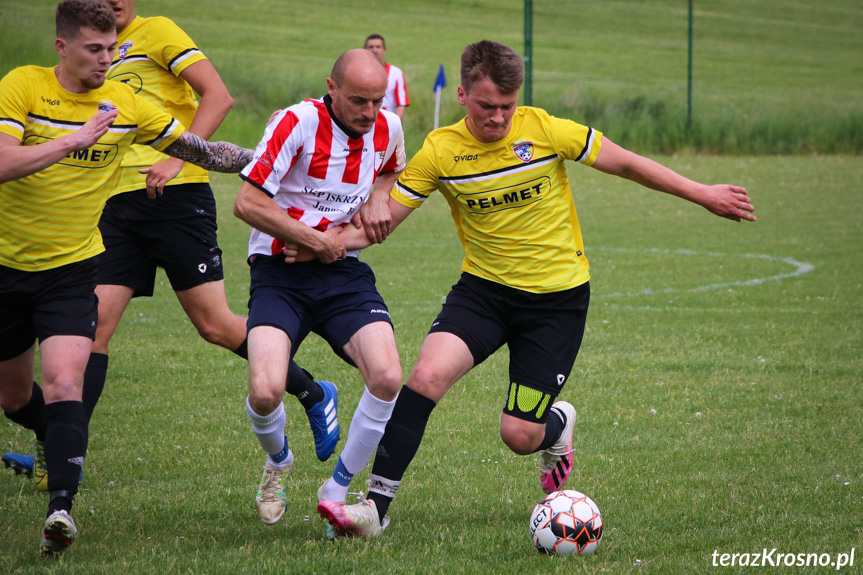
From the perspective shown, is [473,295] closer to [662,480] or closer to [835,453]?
[662,480]

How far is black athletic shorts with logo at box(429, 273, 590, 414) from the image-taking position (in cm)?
491

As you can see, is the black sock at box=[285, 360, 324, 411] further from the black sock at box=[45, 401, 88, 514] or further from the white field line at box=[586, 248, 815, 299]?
the white field line at box=[586, 248, 815, 299]

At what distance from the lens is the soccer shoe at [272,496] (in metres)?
4.66

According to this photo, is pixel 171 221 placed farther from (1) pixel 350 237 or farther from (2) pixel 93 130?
(2) pixel 93 130

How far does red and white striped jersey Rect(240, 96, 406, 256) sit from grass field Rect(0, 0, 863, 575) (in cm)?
145

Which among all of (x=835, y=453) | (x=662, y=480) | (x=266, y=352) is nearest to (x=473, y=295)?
(x=266, y=352)

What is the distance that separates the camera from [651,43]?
146ft

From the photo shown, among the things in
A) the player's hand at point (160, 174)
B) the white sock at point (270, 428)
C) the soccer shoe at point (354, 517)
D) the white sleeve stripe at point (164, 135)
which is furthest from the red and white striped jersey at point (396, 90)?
the soccer shoe at point (354, 517)

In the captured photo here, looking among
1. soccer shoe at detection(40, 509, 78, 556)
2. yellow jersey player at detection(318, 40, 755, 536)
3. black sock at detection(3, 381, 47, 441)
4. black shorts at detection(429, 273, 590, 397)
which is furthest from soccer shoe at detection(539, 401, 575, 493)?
black sock at detection(3, 381, 47, 441)

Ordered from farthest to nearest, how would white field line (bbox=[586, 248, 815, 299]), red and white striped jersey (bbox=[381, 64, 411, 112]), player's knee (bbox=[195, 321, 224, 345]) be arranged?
red and white striped jersey (bbox=[381, 64, 411, 112]), white field line (bbox=[586, 248, 815, 299]), player's knee (bbox=[195, 321, 224, 345])

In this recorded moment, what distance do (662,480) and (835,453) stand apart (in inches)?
45.6

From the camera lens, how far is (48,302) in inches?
177

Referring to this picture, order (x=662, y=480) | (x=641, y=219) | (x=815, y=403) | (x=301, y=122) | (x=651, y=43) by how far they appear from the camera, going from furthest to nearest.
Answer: (x=651, y=43) < (x=641, y=219) < (x=815, y=403) < (x=662, y=480) < (x=301, y=122)
